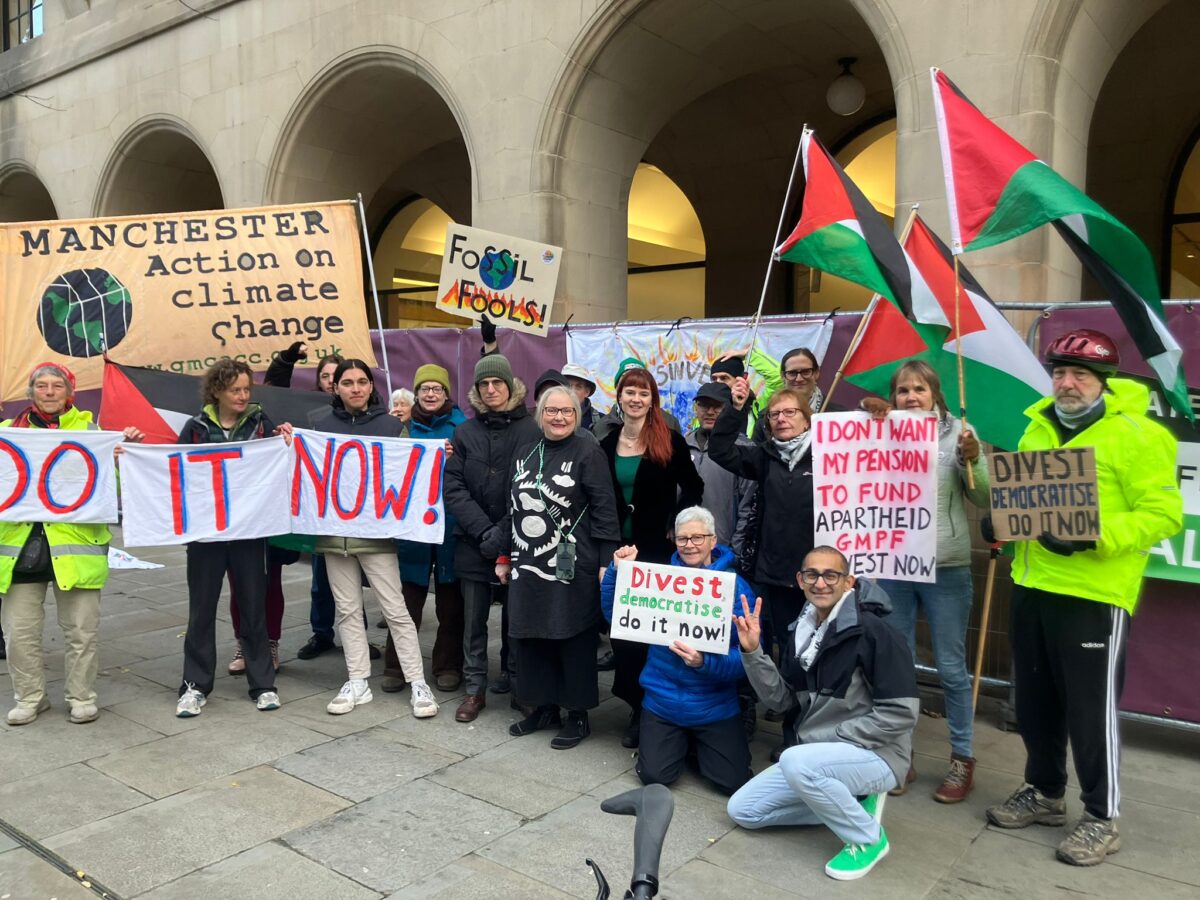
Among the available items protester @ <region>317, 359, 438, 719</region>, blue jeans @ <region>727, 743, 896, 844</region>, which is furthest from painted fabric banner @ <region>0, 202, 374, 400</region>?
blue jeans @ <region>727, 743, 896, 844</region>

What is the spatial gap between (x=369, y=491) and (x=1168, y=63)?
9307 millimetres

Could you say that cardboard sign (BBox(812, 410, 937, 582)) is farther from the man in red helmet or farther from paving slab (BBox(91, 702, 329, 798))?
paving slab (BBox(91, 702, 329, 798))

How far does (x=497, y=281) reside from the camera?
7605mm

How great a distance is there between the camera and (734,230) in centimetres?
1289

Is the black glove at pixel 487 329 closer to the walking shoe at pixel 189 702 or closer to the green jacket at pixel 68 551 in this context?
the green jacket at pixel 68 551

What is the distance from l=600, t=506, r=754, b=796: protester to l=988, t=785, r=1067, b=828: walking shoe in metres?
1.09

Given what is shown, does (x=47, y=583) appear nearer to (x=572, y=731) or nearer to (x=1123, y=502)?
(x=572, y=731)

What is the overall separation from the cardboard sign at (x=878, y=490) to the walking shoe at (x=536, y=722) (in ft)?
5.82

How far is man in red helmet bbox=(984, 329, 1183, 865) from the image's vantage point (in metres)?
3.67

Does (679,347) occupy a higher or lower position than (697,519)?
higher

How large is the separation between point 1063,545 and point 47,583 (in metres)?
5.11

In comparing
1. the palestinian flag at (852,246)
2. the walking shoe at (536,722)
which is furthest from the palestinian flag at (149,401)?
the palestinian flag at (852,246)

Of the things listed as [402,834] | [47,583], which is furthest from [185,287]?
[402,834]

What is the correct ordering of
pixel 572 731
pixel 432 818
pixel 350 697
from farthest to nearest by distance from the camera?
pixel 350 697 → pixel 572 731 → pixel 432 818
